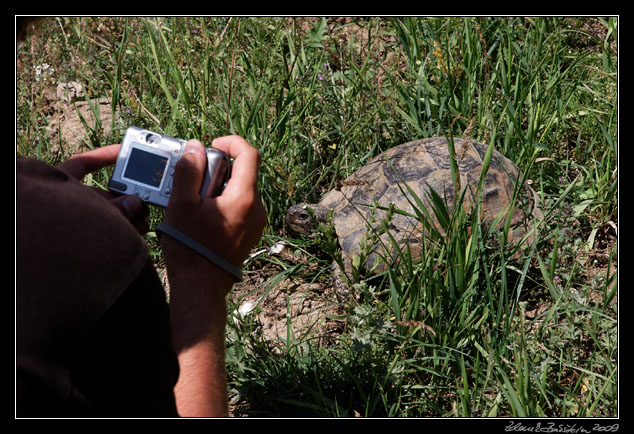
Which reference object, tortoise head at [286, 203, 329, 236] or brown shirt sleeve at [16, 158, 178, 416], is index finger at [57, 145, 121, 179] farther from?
tortoise head at [286, 203, 329, 236]

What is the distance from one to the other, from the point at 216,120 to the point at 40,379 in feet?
7.46

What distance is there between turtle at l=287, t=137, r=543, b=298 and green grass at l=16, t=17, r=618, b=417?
0.11 metres

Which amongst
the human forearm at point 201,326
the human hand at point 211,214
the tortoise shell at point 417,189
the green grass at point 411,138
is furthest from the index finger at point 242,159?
the tortoise shell at point 417,189

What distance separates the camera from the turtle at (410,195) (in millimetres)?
2725

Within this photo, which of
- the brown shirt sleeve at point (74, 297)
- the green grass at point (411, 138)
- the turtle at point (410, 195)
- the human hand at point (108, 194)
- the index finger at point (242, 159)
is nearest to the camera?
the brown shirt sleeve at point (74, 297)

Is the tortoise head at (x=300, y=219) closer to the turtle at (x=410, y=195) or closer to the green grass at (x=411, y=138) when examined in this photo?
the turtle at (x=410, y=195)

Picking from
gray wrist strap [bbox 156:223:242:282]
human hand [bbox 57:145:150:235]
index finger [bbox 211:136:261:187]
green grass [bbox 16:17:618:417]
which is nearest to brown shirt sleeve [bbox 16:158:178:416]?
gray wrist strap [bbox 156:223:242:282]

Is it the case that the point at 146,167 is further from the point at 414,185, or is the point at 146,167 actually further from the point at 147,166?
the point at 414,185

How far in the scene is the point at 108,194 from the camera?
1676 mm

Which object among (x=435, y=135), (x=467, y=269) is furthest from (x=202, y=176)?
(x=435, y=135)

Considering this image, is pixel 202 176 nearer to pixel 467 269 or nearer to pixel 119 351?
pixel 119 351

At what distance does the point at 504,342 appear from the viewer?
2.09 meters

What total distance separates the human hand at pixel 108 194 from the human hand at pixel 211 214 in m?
0.24

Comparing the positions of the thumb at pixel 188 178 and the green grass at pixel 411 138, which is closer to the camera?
the thumb at pixel 188 178
